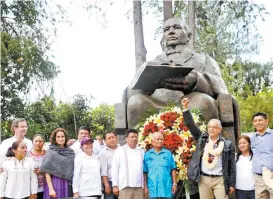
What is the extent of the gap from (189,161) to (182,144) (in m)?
0.24

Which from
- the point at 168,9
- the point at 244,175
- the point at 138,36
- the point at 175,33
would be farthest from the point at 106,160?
the point at 168,9

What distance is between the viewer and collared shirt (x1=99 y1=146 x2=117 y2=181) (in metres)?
5.52

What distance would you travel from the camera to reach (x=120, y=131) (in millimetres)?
6656

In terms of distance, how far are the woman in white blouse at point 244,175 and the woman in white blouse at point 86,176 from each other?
1.54 meters

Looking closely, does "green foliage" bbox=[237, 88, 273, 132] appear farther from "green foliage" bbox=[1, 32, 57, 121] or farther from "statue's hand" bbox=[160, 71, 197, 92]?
"statue's hand" bbox=[160, 71, 197, 92]

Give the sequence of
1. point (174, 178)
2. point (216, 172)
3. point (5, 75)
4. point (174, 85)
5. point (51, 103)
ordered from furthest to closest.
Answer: point (51, 103) < point (5, 75) < point (174, 85) < point (174, 178) < point (216, 172)

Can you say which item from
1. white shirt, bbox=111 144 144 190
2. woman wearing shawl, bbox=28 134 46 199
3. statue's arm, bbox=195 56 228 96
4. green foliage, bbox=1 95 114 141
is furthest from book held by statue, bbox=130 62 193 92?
green foliage, bbox=1 95 114 141

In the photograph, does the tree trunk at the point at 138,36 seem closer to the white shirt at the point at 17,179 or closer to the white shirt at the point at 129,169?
the white shirt at the point at 129,169

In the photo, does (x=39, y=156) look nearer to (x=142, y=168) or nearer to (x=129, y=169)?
(x=129, y=169)

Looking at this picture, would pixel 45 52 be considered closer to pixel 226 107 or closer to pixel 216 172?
pixel 226 107

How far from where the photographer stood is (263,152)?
4.81m

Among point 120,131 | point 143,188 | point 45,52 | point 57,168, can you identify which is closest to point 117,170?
point 143,188

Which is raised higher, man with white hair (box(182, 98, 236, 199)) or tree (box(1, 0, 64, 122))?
tree (box(1, 0, 64, 122))

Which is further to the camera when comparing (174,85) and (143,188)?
(174,85)
